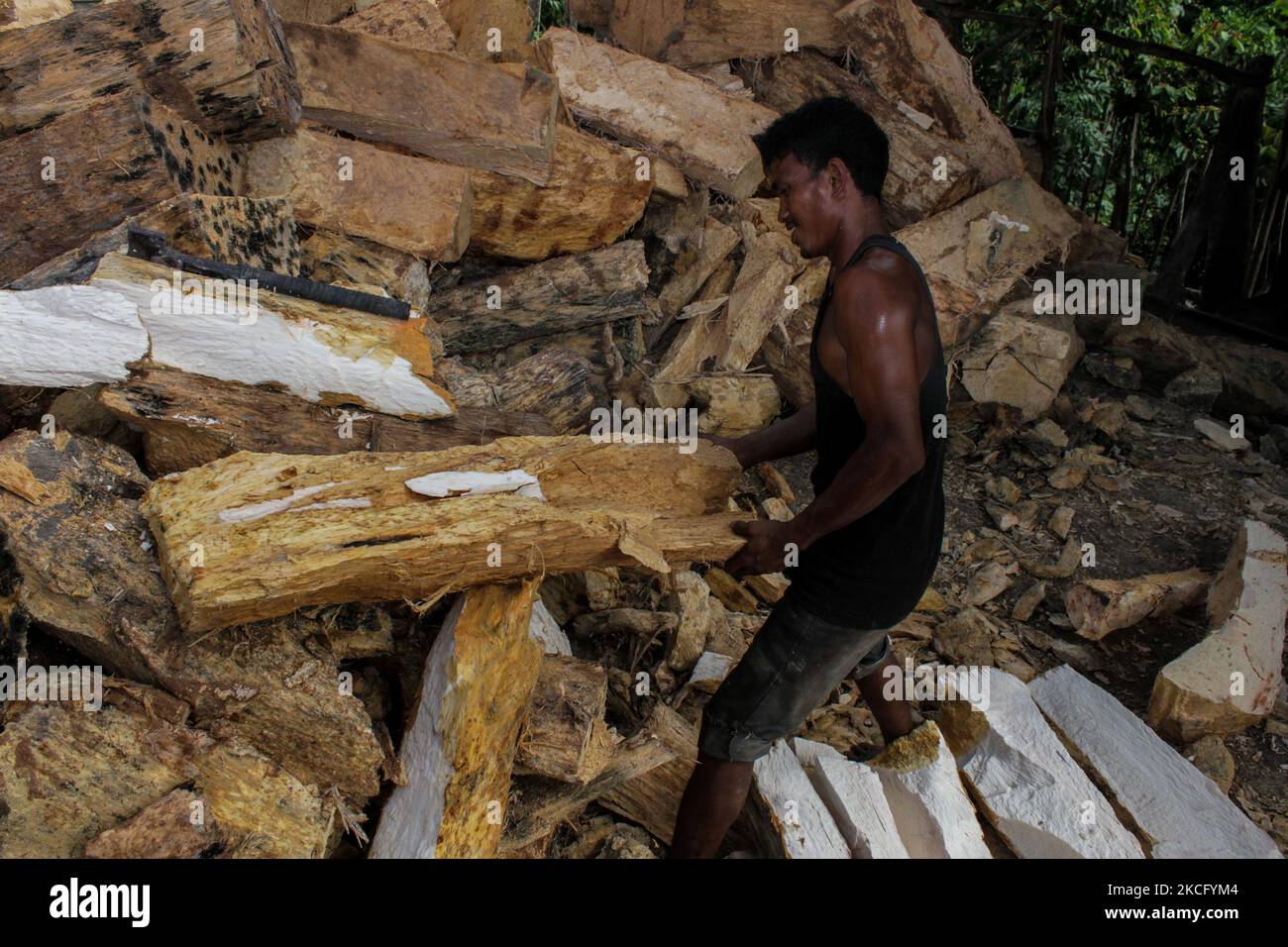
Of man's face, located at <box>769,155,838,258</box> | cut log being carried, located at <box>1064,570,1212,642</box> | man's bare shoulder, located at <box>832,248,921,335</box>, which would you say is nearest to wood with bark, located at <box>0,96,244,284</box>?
man's face, located at <box>769,155,838,258</box>

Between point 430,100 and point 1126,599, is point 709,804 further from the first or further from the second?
point 430,100

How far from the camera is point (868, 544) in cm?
261

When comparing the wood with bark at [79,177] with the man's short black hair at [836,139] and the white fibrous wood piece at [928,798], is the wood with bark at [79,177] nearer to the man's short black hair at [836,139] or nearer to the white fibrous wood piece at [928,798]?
the man's short black hair at [836,139]

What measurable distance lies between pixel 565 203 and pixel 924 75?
8.18ft

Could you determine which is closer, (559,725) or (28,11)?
(559,725)

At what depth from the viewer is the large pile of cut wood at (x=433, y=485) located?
242 cm

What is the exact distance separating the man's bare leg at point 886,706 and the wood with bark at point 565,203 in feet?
8.83

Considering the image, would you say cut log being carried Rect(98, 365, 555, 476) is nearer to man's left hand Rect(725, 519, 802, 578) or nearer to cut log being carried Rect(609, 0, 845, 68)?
man's left hand Rect(725, 519, 802, 578)

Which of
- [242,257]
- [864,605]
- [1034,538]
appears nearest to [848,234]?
[864,605]

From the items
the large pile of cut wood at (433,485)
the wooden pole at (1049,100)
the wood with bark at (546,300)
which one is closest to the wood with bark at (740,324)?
the large pile of cut wood at (433,485)

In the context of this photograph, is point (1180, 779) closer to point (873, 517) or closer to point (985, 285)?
point (873, 517)

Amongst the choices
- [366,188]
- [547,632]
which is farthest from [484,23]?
[547,632]

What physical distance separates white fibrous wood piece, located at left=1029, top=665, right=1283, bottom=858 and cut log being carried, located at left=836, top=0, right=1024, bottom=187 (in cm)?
344

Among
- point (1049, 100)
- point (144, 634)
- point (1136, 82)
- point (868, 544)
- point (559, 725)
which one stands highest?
point (1136, 82)
